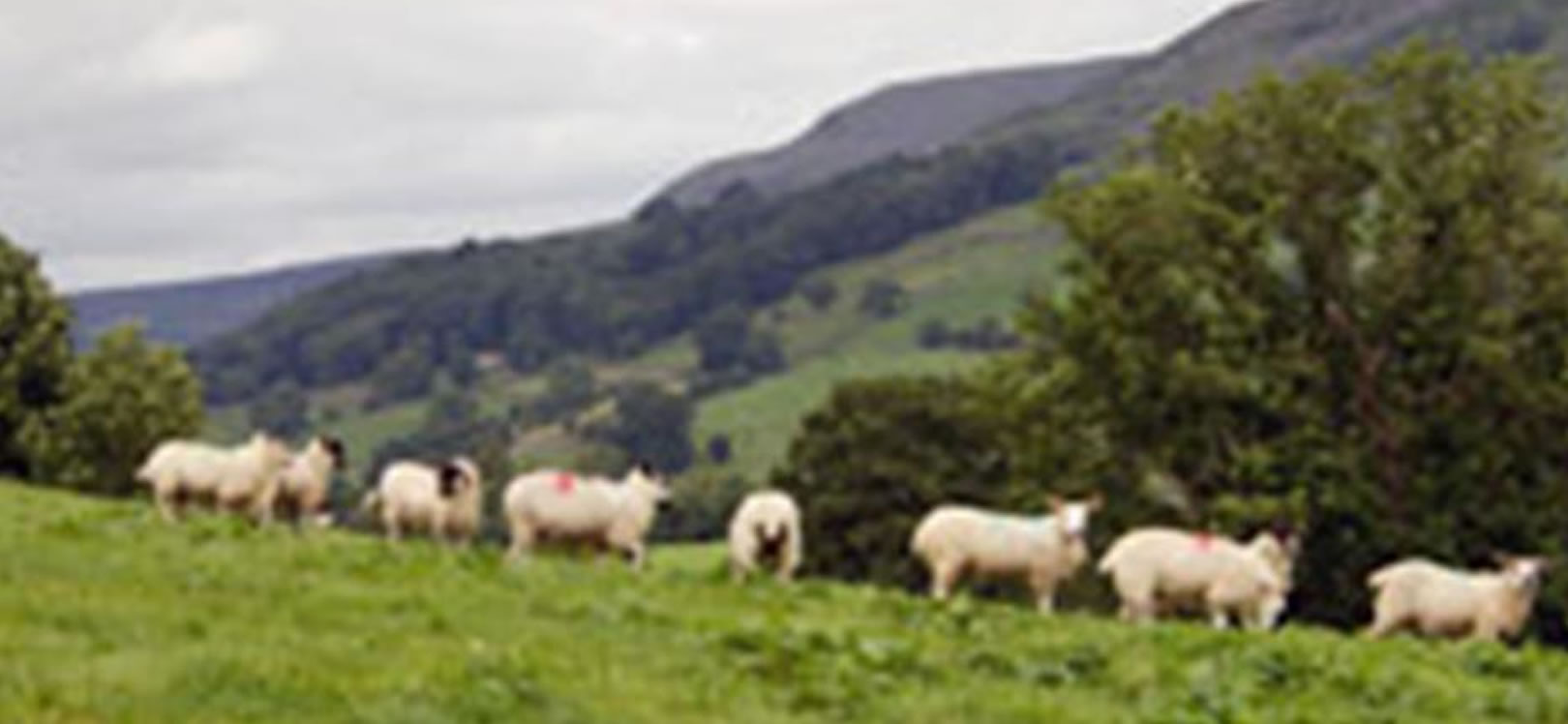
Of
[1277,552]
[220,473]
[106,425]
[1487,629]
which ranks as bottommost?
[1487,629]

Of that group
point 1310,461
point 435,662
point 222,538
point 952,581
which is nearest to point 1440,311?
point 1310,461

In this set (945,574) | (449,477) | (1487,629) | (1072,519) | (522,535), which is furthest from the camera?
(449,477)

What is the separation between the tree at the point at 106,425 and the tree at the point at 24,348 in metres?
1.16

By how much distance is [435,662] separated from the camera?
58.7 feet

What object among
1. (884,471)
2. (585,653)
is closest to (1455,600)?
(585,653)

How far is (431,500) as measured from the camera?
36844 millimetres

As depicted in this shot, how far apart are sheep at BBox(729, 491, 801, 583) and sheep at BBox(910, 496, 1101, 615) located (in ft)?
6.76

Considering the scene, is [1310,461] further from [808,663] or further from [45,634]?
[45,634]

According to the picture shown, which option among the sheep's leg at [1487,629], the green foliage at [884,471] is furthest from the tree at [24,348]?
the sheep's leg at [1487,629]

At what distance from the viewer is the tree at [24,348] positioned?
261 ft

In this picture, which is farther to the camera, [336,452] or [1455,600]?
[336,452]

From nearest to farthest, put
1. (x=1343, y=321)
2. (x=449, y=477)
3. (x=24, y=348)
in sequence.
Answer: (x=449, y=477), (x=1343, y=321), (x=24, y=348)

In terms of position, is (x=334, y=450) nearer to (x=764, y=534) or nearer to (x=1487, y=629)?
(x=764, y=534)

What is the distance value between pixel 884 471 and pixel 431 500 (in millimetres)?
45538
